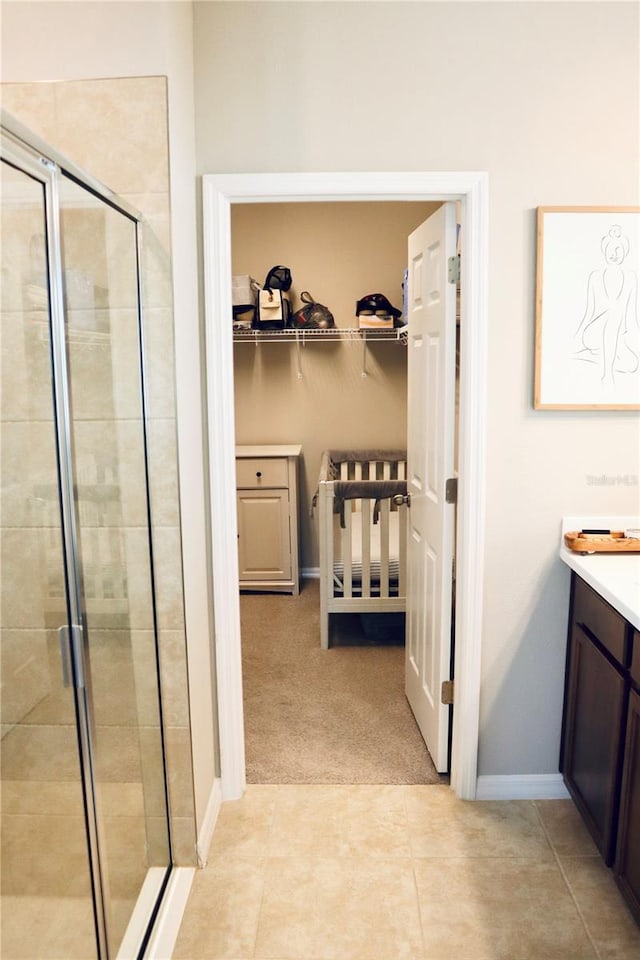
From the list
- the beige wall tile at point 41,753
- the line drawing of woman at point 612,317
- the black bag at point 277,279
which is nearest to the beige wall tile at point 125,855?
the beige wall tile at point 41,753

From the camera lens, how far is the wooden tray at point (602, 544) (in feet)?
7.32

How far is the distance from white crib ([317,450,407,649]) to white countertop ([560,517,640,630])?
1.33m

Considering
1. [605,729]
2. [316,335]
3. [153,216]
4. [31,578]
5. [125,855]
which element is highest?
[153,216]

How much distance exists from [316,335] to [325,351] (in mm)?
160

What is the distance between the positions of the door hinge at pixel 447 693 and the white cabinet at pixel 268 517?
2.12 meters

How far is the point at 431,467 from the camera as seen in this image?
2627mm

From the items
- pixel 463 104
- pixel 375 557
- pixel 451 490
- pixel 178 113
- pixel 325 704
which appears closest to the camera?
pixel 178 113

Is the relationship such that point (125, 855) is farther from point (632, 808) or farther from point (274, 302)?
point (274, 302)

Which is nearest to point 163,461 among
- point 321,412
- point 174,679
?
point 174,679

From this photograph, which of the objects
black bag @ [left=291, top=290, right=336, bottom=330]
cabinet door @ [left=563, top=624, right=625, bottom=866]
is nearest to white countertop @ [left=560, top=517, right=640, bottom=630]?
cabinet door @ [left=563, top=624, right=625, bottom=866]

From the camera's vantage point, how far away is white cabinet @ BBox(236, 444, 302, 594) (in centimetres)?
447

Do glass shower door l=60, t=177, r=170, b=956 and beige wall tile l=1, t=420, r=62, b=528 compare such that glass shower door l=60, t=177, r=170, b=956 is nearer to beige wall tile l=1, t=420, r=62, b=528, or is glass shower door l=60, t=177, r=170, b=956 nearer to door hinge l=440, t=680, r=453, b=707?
beige wall tile l=1, t=420, r=62, b=528

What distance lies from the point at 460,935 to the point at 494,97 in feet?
7.71

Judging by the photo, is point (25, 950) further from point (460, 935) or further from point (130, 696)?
point (460, 935)
